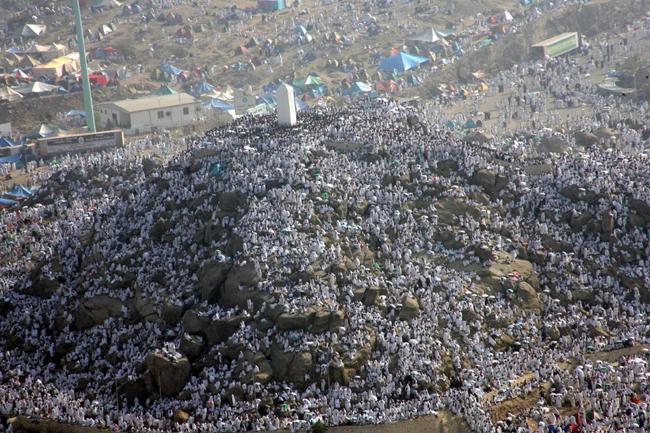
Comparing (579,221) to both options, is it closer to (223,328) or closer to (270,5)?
(223,328)

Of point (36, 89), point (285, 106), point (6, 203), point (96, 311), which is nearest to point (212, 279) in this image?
point (96, 311)

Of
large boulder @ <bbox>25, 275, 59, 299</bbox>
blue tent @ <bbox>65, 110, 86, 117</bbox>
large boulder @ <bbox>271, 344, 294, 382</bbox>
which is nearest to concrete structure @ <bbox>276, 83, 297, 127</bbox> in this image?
large boulder @ <bbox>25, 275, 59, 299</bbox>

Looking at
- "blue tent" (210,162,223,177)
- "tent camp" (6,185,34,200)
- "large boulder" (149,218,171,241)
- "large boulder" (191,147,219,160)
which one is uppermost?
"large boulder" (191,147,219,160)

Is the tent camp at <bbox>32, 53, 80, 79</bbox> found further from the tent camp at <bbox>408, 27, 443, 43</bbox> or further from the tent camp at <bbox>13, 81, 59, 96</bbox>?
the tent camp at <bbox>408, 27, 443, 43</bbox>

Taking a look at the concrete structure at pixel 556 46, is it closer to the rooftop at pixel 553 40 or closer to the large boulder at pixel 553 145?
the rooftop at pixel 553 40

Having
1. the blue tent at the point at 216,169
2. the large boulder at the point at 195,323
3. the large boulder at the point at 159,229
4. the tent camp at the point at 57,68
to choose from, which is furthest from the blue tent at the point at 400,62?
the large boulder at the point at 195,323

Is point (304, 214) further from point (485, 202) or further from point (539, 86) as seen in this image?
point (539, 86)
